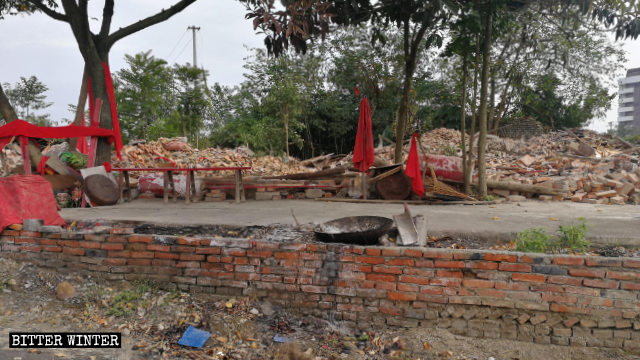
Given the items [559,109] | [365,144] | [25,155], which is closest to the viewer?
[25,155]

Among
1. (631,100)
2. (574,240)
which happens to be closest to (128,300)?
(574,240)

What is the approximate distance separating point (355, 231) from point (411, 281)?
78cm

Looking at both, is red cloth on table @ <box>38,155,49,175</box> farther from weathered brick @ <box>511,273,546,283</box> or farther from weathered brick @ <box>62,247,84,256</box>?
weathered brick @ <box>511,273,546,283</box>

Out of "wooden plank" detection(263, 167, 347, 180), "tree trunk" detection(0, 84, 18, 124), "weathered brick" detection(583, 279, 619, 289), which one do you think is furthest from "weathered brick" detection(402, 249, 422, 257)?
"tree trunk" detection(0, 84, 18, 124)

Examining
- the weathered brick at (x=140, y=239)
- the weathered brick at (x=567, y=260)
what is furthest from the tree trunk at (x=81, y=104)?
the weathered brick at (x=567, y=260)

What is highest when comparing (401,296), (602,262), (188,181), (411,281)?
(188,181)

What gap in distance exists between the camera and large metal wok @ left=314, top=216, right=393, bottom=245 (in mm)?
3600

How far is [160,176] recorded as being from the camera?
7.16 meters

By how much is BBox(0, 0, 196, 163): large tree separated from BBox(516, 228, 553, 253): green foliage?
284 inches

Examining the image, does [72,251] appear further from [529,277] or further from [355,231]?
[529,277]

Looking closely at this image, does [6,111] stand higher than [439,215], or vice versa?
[6,111]

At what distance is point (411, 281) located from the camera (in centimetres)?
328

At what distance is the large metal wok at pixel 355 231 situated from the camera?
3.60 metres

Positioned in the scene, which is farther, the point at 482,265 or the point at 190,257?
the point at 190,257
